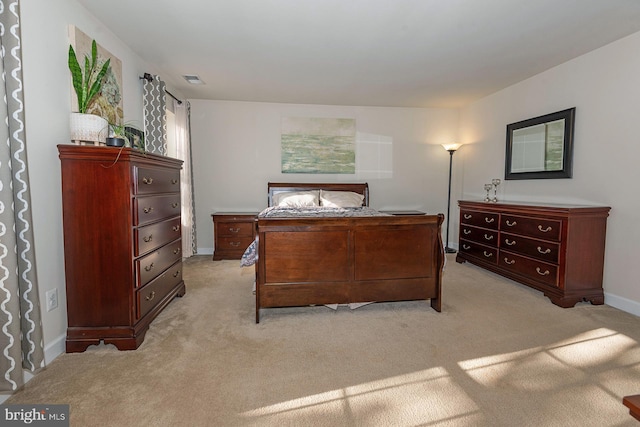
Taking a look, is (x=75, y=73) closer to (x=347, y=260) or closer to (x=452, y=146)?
(x=347, y=260)

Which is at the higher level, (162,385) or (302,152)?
(302,152)

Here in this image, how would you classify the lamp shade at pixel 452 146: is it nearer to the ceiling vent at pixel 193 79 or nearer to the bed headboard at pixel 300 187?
the bed headboard at pixel 300 187

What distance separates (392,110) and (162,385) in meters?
5.01

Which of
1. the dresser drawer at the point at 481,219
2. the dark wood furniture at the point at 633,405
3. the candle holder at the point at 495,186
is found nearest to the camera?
the dark wood furniture at the point at 633,405

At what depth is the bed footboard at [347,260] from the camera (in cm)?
259

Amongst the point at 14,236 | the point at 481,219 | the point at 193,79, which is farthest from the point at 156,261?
the point at 481,219

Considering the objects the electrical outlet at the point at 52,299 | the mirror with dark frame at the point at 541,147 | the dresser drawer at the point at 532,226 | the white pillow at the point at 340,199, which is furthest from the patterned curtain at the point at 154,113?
the mirror with dark frame at the point at 541,147

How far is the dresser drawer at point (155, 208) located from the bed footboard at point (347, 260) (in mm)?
818

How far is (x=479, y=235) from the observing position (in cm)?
413

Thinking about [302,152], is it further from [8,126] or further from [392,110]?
[8,126]

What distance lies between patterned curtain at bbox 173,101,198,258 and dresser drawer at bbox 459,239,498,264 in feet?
13.2

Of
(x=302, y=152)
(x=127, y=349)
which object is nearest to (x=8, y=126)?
(x=127, y=349)

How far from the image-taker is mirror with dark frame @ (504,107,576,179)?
3.42m

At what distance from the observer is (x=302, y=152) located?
17.1 ft
